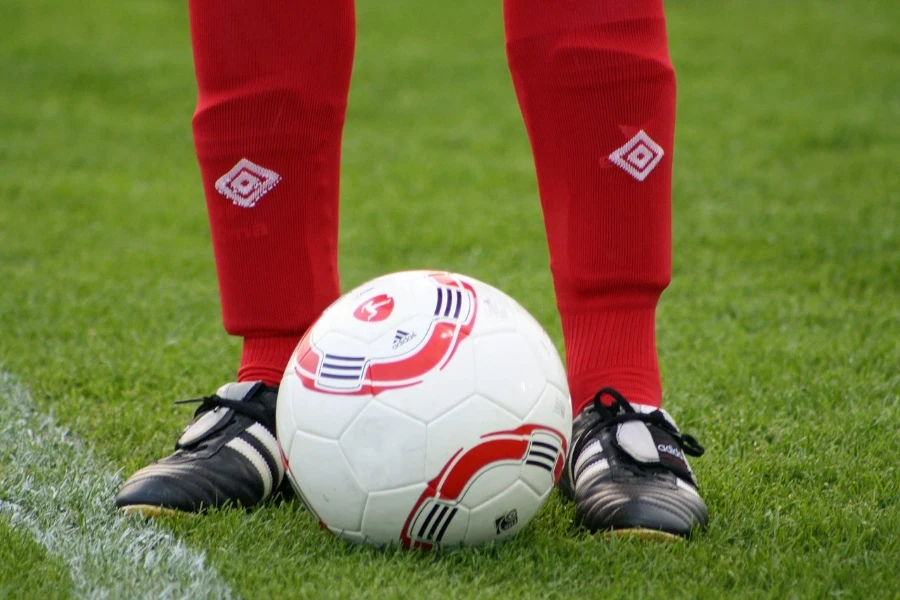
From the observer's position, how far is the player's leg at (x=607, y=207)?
5.26 ft

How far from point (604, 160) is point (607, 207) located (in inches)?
3.0

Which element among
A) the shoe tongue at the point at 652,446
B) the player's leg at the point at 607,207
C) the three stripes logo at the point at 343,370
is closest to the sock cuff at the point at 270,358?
the three stripes logo at the point at 343,370

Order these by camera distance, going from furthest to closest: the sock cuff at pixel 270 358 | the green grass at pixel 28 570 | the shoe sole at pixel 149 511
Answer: the sock cuff at pixel 270 358 < the shoe sole at pixel 149 511 < the green grass at pixel 28 570

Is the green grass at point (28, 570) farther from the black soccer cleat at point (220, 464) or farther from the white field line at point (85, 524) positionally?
the black soccer cleat at point (220, 464)

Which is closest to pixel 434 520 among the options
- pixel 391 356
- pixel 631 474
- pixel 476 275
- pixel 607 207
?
pixel 391 356

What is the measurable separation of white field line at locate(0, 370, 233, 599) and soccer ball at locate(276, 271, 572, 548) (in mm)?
201

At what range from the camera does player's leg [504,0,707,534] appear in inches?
63.1

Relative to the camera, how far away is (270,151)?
1.70 m

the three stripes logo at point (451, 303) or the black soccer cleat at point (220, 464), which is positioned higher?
the three stripes logo at point (451, 303)

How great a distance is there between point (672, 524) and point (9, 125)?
4812 millimetres

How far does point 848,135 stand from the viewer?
489cm

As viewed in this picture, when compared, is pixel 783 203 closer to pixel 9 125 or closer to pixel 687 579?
pixel 687 579

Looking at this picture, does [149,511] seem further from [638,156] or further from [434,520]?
[638,156]

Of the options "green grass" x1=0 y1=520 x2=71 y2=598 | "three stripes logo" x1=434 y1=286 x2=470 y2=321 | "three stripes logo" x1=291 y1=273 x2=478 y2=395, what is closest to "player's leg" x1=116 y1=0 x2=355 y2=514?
"green grass" x1=0 y1=520 x2=71 y2=598
